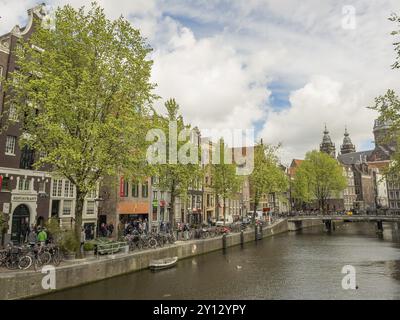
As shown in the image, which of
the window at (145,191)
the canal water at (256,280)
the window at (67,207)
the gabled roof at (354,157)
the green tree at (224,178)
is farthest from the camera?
the gabled roof at (354,157)

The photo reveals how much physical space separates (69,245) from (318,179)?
76269mm

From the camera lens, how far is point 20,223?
98.4 feet

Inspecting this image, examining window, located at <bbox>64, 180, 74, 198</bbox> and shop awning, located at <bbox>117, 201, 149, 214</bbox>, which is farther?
shop awning, located at <bbox>117, 201, 149, 214</bbox>

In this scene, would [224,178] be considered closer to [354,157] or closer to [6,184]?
[6,184]

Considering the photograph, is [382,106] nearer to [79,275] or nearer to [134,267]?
[134,267]

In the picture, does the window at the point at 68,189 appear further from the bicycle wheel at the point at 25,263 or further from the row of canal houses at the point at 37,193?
the bicycle wheel at the point at 25,263

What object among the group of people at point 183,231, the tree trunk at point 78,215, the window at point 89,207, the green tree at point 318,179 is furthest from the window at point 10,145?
the green tree at point 318,179

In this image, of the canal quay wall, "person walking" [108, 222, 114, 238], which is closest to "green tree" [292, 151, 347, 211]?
the canal quay wall

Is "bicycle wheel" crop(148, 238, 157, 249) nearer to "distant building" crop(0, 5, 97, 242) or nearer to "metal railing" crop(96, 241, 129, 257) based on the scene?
"metal railing" crop(96, 241, 129, 257)

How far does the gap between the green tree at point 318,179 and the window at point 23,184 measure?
68927 mm

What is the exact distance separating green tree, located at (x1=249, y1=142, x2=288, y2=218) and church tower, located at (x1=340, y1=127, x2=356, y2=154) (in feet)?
392

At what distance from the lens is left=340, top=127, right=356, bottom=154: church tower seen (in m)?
169

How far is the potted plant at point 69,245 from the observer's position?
73.7ft

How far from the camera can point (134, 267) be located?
84.4 feet
